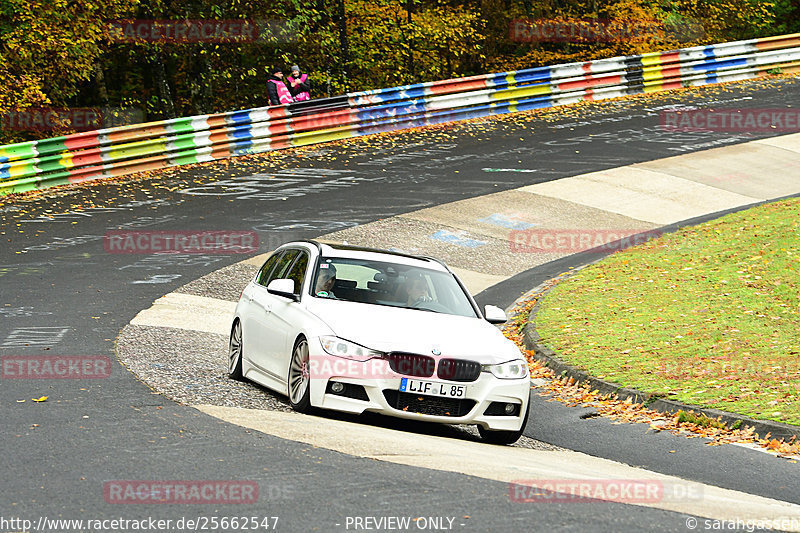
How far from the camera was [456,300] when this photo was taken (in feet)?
33.8

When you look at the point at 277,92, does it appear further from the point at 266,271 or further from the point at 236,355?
the point at 236,355

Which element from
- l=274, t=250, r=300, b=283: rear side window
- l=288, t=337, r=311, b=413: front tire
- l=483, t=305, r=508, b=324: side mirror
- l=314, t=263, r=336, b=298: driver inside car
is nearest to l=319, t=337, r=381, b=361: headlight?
l=288, t=337, r=311, b=413: front tire

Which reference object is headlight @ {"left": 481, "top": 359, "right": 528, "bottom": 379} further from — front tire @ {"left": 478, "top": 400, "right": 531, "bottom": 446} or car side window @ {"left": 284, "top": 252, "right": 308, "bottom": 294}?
car side window @ {"left": 284, "top": 252, "right": 308, "bottom": 294}

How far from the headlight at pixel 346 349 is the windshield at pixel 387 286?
1.08 meters

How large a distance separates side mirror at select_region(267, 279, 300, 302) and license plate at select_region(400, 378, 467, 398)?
1.67 meters

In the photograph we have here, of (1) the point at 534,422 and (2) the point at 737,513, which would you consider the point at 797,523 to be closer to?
(2) the point at 737,513

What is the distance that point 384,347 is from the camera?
8742 mm

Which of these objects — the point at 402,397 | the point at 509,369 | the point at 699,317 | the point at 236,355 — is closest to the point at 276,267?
the point at 236,355

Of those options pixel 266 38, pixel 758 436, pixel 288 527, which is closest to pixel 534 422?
pixel 758 436

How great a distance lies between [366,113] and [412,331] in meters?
19.5

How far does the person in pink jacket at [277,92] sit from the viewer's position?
2719cm

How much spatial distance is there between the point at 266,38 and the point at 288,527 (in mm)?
26945

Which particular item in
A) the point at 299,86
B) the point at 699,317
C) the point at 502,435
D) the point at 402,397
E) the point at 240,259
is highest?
the point at 299,86

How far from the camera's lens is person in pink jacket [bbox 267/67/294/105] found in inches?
1070
